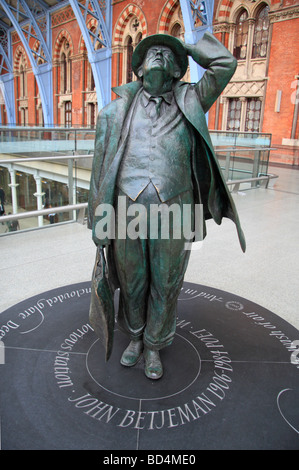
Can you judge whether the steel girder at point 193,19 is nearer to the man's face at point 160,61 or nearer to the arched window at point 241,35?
the arched window at point 241,35

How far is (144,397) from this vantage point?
6.25ft

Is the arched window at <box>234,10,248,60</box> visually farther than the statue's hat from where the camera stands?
Yes

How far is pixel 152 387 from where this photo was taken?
6.51ft

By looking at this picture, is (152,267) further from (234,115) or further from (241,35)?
(241,35)

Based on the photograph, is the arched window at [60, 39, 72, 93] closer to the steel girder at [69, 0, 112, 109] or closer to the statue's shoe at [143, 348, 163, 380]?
the steel girder at [69, 0, 112, 109]

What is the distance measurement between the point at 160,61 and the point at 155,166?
508mm

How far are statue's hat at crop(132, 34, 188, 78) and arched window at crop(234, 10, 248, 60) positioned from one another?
15798 millimetres

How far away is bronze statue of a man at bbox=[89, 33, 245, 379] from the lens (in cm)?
183

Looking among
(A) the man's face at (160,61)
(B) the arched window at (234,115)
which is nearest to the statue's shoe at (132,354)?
(A) the man's face at (160,61)

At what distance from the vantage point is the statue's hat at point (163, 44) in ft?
5.96

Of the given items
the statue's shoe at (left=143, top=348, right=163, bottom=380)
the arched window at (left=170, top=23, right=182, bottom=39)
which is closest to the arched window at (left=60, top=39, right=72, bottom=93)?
the arched window at (left=170, top=23, right=182, bottom=39)

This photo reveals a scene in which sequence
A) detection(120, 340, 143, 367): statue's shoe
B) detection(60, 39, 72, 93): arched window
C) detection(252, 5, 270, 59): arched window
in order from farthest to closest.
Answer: detection(60, 39, 72, 93): arched window, detection(252, 5, 270, 59): arched window, detection(120, 340, 143, 367): statue's shoe

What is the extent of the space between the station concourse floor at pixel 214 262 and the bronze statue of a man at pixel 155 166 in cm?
124
